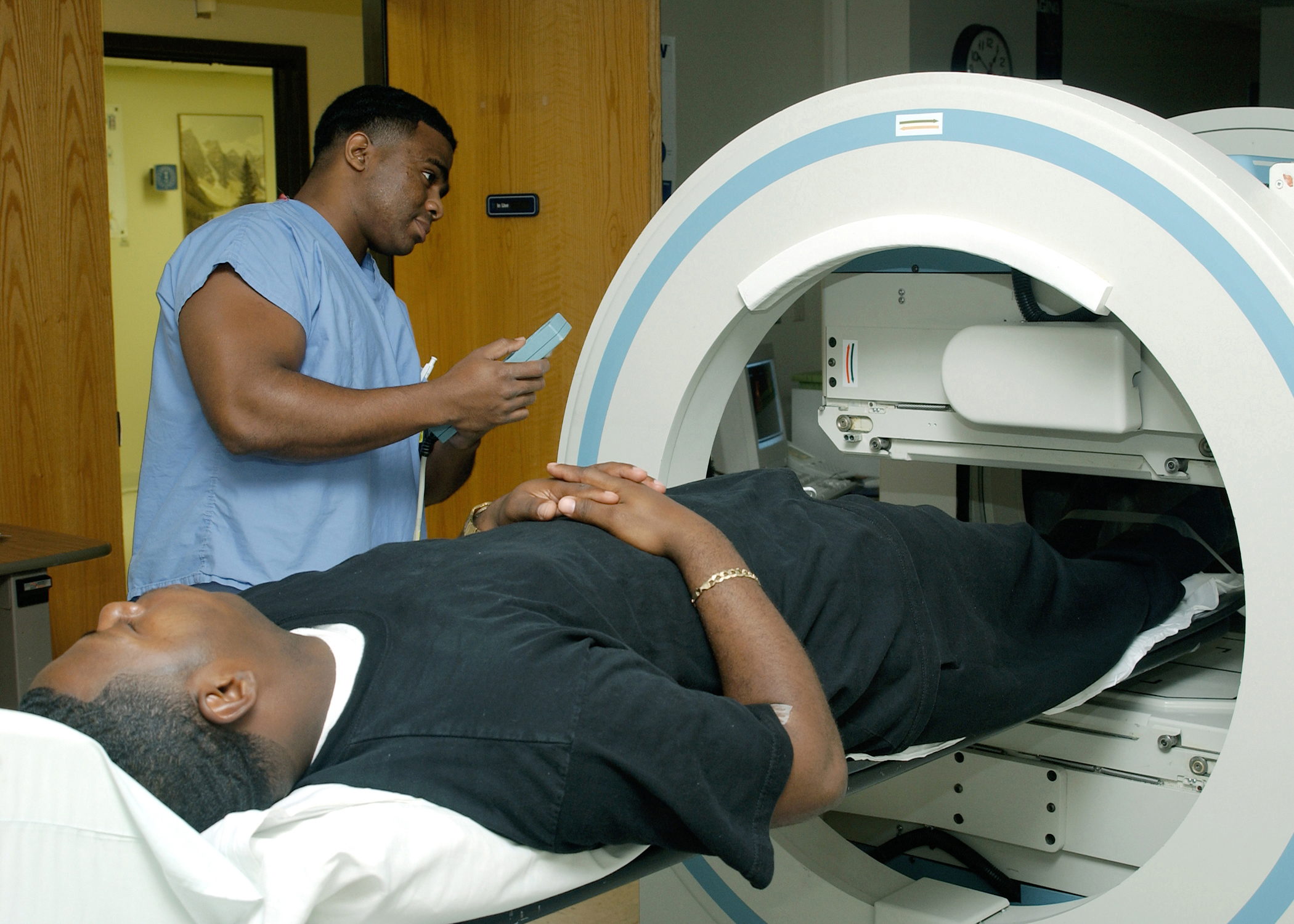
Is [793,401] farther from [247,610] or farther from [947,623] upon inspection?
[247,610]

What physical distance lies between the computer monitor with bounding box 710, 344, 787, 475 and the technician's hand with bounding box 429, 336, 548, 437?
2.72ft

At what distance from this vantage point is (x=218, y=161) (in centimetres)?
654

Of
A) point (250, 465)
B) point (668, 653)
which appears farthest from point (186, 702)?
point (250, 465)

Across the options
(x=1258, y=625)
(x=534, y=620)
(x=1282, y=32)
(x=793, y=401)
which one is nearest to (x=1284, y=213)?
(x=1258, y=625)

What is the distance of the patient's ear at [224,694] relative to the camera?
933 mm

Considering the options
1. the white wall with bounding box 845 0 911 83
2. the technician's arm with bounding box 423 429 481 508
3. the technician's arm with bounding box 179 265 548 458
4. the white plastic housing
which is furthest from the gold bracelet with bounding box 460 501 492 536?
the white wall with bounding box 845 0 911 83

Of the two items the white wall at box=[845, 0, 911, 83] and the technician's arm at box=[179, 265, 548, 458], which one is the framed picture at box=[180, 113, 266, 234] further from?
the technician's arm at box=[179, 265, 548, 458]

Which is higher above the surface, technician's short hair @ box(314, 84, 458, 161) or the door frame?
the door frame

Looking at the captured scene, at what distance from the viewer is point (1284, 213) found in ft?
3.93

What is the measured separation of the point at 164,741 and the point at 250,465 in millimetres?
739

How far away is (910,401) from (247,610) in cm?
102

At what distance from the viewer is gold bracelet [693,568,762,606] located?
3.84ft

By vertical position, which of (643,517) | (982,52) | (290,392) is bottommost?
(643,517)

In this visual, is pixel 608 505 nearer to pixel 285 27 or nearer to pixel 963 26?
pixel 963 26
